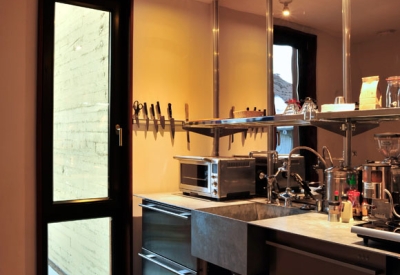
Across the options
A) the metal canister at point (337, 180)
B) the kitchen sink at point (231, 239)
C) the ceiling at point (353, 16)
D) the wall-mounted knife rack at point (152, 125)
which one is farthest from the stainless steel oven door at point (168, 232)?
the ceiling at point (353, 16)

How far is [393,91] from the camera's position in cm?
204

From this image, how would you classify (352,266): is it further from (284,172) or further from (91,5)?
(91,5)

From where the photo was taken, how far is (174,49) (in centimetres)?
332

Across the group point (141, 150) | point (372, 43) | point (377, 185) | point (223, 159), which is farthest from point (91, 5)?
point (377, 185)

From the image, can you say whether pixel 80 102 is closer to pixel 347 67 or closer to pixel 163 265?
pixel 163 265

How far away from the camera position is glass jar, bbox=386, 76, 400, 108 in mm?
2014

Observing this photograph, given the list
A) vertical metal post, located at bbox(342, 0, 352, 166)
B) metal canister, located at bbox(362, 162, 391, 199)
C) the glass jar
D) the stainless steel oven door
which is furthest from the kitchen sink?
the glass jar

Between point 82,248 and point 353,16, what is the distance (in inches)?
98.6

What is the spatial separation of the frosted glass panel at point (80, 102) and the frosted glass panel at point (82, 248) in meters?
0.23

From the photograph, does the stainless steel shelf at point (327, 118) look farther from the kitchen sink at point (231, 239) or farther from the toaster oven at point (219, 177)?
the kitchen sink at point (231, 239)

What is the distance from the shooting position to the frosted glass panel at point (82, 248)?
2.88m

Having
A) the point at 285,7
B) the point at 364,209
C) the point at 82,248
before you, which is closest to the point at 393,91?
the point at 364,209

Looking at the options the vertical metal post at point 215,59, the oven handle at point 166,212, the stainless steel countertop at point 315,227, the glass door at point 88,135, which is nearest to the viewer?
the stainless steel countertop at point 315,227

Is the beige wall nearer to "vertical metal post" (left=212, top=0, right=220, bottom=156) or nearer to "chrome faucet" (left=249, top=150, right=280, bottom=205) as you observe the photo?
"vertical metal post" (left=212, top=0, right=220, bottom=156)
